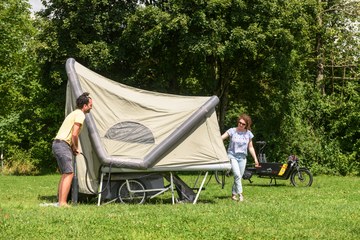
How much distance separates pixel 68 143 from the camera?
31.7ft

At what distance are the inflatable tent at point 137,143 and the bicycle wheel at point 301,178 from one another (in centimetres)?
702

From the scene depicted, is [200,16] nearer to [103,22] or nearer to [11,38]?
[103,22]

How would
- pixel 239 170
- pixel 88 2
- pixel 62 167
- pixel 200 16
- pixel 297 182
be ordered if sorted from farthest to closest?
pixel 88 2
pixel 200 16
pixel 297 182
pixel 239 170
pixel 62 167

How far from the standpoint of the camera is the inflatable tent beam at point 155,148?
9750mm

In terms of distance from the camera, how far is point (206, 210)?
8.90 m

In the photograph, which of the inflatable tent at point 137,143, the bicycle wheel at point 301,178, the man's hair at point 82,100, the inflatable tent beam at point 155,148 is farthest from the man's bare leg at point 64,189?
the bicycle wheel at point 301,178

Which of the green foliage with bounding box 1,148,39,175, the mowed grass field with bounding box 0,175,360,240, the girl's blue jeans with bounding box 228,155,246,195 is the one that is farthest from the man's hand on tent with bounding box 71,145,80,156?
the green foliage with bounding box 1,148,39,175

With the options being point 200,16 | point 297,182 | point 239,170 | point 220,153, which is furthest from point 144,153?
point 200,16

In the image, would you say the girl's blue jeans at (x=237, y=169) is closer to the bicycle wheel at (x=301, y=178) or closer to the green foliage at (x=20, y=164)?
the bicycle wheel at (x=301, y=178)

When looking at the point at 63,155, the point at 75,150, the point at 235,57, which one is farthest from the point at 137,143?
the point at 235,57

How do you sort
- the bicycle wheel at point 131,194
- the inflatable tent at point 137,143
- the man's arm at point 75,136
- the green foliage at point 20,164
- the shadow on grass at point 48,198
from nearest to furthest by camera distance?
1. the man's arm at point 75,136
2. the inflatable tent at point 137,143
3. the bicycle wheel at point 131,194
4. the shadow on grass at point 48,198
5. the green foliage at point 20,164

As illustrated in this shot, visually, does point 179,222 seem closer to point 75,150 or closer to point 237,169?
point 75,150

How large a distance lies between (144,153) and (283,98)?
16673 mm

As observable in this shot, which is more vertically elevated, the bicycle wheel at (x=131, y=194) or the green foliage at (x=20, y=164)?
the bicycle wheel at (x=131, y=194)
